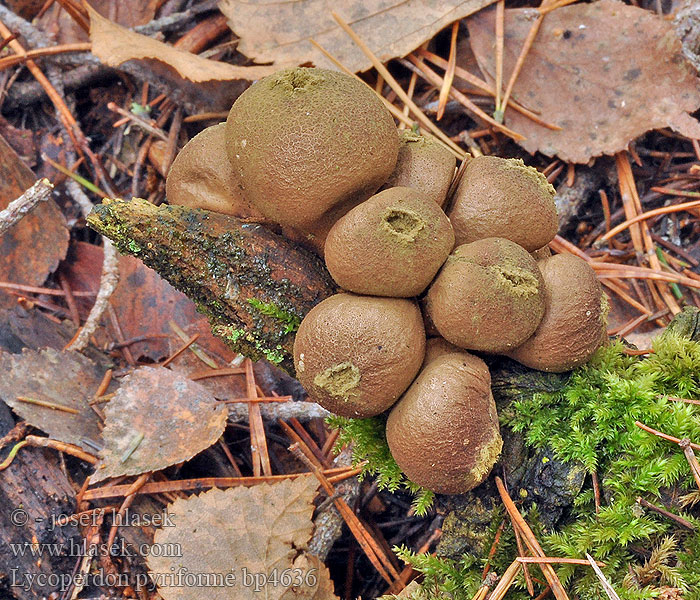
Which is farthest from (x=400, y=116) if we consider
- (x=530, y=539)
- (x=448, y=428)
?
(x=530, y=539)

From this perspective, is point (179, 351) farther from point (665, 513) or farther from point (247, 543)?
point (665, 513)

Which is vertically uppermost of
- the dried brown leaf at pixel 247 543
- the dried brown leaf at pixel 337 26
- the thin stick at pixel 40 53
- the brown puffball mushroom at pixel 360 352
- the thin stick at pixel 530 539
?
the thin stick at pixel 40 53

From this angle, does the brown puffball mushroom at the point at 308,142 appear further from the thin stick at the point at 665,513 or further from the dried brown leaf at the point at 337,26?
the dried brown leaf at the point at 337,26

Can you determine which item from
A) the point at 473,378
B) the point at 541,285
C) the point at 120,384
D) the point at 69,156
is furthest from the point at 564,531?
the point at 69,156

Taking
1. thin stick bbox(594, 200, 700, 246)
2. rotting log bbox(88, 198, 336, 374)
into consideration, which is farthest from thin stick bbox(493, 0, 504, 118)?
rotting log bbox(88, 198, 336, 374)

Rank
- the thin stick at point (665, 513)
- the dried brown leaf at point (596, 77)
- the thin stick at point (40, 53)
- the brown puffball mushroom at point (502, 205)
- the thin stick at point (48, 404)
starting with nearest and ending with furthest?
1. the thin stick at point (665, 513)
2. the brown puffball mushroom at point (502, 205)
3. the thin stick at point (48, 404)
4. the dried brown leaf at point (596, 77)
5. the thin stick at point (40, 53)

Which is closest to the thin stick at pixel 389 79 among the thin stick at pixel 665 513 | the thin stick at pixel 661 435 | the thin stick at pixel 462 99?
the thin stick at pixel 462 99

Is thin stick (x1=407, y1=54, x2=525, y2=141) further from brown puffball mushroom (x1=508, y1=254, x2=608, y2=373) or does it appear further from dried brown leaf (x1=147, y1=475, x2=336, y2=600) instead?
dried brown leaf (x1=147, y1=475, x2=336, y2=600)
